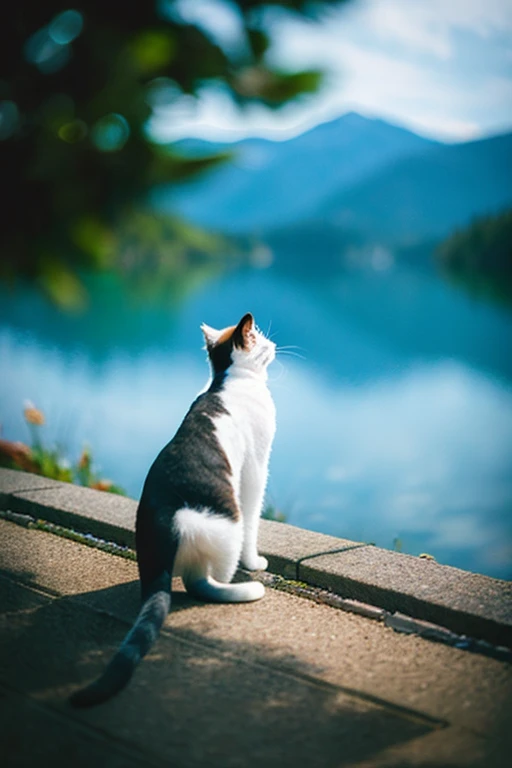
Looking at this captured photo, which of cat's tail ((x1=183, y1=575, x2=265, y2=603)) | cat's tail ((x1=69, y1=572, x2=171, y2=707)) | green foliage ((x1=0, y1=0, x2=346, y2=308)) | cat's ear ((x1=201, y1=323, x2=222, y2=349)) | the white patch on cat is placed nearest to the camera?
green foliage ((x1=0, y1=0, x2=346, y2=308))

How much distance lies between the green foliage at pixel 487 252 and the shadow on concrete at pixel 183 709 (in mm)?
34374

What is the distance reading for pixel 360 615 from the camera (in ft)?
11.5

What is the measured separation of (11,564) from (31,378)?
10646 mm

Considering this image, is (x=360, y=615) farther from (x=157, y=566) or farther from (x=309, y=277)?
(x=309, y=277)

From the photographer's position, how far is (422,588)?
3.53 metres

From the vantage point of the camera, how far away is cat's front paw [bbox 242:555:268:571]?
3941mm

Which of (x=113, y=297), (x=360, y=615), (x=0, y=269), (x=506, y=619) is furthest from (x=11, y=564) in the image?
(x=113, y=297)

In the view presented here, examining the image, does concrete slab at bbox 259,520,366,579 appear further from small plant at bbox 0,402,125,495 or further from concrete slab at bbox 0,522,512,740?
small plant at bbox 0,402,125,495

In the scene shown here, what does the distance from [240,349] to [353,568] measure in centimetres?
126

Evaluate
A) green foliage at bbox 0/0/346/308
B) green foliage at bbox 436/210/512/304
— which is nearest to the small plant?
green foliage at bbox 0/0/346/308

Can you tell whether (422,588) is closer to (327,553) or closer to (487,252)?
(327,553)

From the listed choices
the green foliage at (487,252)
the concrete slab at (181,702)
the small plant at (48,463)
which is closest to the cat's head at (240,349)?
the concrete slab at (181,702)

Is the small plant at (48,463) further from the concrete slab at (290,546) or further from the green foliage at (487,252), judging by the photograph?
the green foliage at (487,252)

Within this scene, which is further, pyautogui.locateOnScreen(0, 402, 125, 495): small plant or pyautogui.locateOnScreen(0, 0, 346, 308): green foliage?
pyautogui.locateOnScreen(0, 402, 125, 495): small plant
